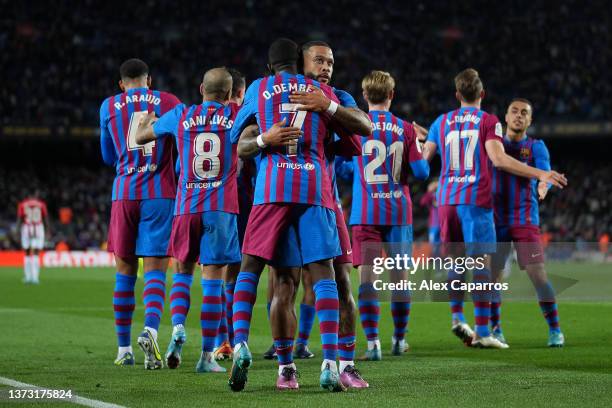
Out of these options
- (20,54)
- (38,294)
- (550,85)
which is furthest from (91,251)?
(550,85)

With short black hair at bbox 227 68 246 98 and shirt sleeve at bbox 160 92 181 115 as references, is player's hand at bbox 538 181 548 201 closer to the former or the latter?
short black hair at bbox 227 68 246 98

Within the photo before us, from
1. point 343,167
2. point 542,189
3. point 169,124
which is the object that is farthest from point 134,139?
point 542,189

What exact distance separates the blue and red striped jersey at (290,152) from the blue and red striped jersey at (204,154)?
1.19m

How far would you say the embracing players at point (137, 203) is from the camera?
7.80 meters

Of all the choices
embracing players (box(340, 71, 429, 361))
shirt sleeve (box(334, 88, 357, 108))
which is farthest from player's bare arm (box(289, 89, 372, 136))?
embracing players (box(340, 71, 429, 361))

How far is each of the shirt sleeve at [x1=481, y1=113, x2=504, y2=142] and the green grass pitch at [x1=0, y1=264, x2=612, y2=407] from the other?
1.80 metres

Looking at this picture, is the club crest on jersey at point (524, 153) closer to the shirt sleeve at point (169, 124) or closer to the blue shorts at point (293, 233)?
the shirt sleeve at point (169, 124)

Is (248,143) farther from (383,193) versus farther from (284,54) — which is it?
(383,193)

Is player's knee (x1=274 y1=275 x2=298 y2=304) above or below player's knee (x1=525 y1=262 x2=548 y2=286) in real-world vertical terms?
above

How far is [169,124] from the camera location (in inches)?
283

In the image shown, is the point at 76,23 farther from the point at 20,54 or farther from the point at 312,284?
the point at 312,284

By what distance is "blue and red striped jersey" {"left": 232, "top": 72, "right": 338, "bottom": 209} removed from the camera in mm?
5934

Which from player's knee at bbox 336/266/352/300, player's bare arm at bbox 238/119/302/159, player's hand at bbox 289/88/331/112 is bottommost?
player's knee at bbox 336/266/352/300

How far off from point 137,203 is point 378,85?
2.08m
